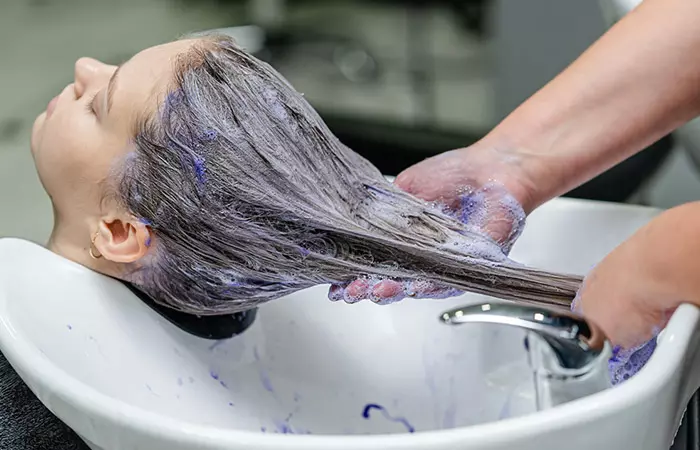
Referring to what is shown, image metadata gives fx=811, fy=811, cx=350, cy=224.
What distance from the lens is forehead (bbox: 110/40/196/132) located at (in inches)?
25.5

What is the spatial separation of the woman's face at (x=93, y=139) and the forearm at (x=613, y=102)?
365 mm

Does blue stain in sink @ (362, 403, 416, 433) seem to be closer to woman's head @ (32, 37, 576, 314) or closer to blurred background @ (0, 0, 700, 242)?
woman's head @ (32, 37, 576, 314)

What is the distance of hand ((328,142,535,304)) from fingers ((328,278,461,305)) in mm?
72

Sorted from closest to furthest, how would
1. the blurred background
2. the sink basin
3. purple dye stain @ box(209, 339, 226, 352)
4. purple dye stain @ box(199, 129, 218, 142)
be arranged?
1. the sink basin
2. purple dye stain @ box(199, 129, 218, 142)
3. purple dye stain @ box(209, 339, 226, 352)
4. the blurred background

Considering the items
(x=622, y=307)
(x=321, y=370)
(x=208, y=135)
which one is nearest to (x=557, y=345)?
(x=622, y=307)

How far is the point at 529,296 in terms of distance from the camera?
0.68 m

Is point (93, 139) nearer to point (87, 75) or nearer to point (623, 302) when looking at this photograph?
point (87, 75)

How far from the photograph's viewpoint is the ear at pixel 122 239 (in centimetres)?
66

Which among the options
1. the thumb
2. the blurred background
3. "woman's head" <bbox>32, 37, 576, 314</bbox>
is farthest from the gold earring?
the blurred background

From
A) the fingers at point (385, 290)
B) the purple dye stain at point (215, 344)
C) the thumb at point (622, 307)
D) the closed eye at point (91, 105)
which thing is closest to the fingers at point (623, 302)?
the thumb at point (622, 307)

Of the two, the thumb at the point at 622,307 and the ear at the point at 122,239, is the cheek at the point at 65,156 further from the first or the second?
the thumb at the point at 622,307

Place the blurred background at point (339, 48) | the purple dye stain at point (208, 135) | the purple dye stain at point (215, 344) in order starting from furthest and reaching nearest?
the blurred background at point (339, 48) < the purple dye stain at point (215, 344) < the purple dye stain at point (208, 135)

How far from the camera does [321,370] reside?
79 centimetres

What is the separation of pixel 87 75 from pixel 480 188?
390 mm
